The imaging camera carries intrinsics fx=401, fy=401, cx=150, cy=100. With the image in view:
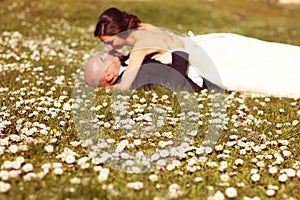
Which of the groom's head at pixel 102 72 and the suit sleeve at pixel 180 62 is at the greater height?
the suit sleeve at pixel 180 62

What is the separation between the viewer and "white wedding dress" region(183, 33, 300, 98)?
28.7 feet

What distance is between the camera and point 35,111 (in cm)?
653

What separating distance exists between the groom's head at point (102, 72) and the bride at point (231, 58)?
0.49 m

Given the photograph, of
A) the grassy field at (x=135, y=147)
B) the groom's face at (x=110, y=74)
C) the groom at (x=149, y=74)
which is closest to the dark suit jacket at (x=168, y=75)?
the groom at (x=149, y=74)

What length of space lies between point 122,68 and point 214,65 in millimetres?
2125

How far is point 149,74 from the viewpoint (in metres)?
8.92

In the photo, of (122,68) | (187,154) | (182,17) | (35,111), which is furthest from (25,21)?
(187,154)

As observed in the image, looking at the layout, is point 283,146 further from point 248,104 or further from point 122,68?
point 122,68

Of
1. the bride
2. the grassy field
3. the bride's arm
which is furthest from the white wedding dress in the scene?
the bride's arm

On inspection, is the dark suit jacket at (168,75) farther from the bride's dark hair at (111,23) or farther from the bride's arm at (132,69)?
the bride's dark hair at (111,23)

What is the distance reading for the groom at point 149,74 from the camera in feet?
28.8

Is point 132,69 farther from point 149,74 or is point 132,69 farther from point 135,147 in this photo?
point 135,147

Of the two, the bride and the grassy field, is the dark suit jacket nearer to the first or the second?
the bride

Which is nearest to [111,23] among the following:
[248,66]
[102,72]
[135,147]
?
[102,72]
